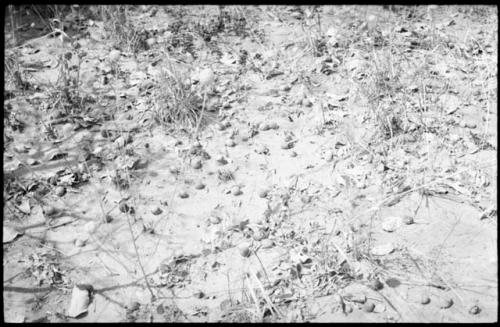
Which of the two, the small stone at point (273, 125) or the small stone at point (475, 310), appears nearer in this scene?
the small stone at point (475, 310)

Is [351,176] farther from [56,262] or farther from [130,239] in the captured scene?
[56,262]

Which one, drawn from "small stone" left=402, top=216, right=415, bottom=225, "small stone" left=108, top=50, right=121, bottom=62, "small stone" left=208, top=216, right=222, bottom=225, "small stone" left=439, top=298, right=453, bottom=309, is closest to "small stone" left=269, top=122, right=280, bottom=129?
"small stone" left=208, top=216, right=222, bottom=225

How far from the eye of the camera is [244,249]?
2.92 metres

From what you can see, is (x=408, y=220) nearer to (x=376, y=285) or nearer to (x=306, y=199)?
(x=376, y=285)

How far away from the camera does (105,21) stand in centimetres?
491

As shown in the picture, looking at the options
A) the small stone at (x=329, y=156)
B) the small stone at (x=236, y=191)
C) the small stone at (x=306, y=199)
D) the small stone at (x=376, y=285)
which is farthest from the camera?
the small stone at (x=329, y=156)

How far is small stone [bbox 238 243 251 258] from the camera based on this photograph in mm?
2921

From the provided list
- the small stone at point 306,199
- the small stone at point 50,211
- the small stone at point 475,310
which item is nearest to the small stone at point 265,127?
the small stone at point 306,199

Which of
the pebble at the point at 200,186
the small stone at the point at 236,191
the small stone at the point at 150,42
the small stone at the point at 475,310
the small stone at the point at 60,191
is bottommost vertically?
the small stone at the point at 475,310

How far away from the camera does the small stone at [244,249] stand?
292 cm

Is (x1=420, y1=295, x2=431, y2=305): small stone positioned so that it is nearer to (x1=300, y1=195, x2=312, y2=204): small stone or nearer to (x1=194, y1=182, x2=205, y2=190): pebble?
(x1=300, y1=195, x2=312, y2=204): small stone

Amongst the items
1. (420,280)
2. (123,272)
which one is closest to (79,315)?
(123,272)

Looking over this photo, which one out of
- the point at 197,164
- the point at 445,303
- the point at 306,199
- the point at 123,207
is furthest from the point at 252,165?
the point at 445,303

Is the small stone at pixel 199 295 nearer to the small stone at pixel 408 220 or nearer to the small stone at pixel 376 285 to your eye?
the small stone at pixel 376 285
